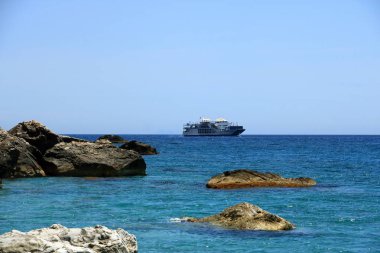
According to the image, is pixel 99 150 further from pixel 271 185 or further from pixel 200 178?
pixel 271 185

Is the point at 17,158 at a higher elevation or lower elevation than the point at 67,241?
higher

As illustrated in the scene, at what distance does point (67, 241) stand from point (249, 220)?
1017 cm

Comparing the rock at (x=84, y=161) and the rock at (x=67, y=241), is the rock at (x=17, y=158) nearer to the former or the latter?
the rock at (x=84, y=161)

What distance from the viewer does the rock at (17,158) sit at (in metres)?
42.4

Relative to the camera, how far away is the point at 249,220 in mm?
22219

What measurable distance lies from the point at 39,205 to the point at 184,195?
8666mm

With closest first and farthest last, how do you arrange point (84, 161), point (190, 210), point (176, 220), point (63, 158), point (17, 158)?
point (176, 220)
point (190, 210)
point (17, 158)
point (84, 161)
point (63, 158)

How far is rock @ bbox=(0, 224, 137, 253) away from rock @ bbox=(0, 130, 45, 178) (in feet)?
97.8

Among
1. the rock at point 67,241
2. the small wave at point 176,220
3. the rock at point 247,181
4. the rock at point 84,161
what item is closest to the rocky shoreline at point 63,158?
the rock at point 84,161

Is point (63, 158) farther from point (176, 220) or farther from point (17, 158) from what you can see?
point (176, 220)

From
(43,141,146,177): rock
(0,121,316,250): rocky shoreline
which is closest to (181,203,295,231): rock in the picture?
(0,121,316,250): rocky shoreline

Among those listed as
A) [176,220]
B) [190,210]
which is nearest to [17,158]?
[190,210]

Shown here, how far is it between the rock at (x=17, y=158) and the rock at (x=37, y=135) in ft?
5.16

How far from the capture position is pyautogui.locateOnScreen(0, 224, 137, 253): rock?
12016 millimetres
